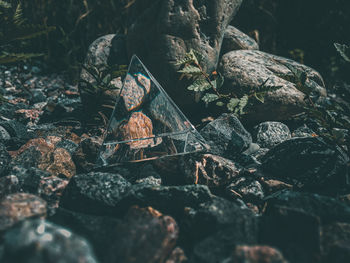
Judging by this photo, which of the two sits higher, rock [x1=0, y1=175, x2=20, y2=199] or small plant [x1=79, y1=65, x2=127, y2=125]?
small plant [x1=79, y1=65, x2=127, y2=125]

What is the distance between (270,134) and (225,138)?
1.91 ft

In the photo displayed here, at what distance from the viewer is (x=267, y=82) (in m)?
3.15

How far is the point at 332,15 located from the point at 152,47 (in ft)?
10.1

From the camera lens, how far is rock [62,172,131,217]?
6.87 ft

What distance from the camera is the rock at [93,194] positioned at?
6.87 feet

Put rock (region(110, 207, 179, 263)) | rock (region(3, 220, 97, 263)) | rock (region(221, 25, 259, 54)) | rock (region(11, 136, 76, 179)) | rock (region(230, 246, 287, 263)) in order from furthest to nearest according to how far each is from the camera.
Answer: rock (region(221, 25, 259, 54)), rock (region(11, 136, 76, 179)), rock (region(110, 207, 179, 263)), rock (region(230, 246, 287, 263)), rock (region(3, 220, 97, 263))

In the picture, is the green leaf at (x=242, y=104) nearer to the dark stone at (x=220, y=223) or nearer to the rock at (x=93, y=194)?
the dark stone at (x=220, y=223)

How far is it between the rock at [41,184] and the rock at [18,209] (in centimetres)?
19

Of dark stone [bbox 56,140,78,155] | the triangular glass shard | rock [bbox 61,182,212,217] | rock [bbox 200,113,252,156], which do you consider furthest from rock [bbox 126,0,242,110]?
rock [bbox 61,182,212,217]

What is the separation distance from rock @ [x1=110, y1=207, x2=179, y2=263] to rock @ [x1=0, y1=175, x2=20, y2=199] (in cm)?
94

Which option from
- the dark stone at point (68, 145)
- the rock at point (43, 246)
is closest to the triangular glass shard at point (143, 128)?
the dark stone at point (68, 145)

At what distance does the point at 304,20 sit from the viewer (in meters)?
4.59

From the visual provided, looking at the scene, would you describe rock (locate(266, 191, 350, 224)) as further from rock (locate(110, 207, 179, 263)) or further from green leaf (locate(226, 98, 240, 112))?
green leaf (locate(226, 98, 240, 112))

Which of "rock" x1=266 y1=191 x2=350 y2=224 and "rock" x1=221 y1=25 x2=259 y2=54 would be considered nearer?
"rock" x1=266 y1=191 x2=350 y2=224
